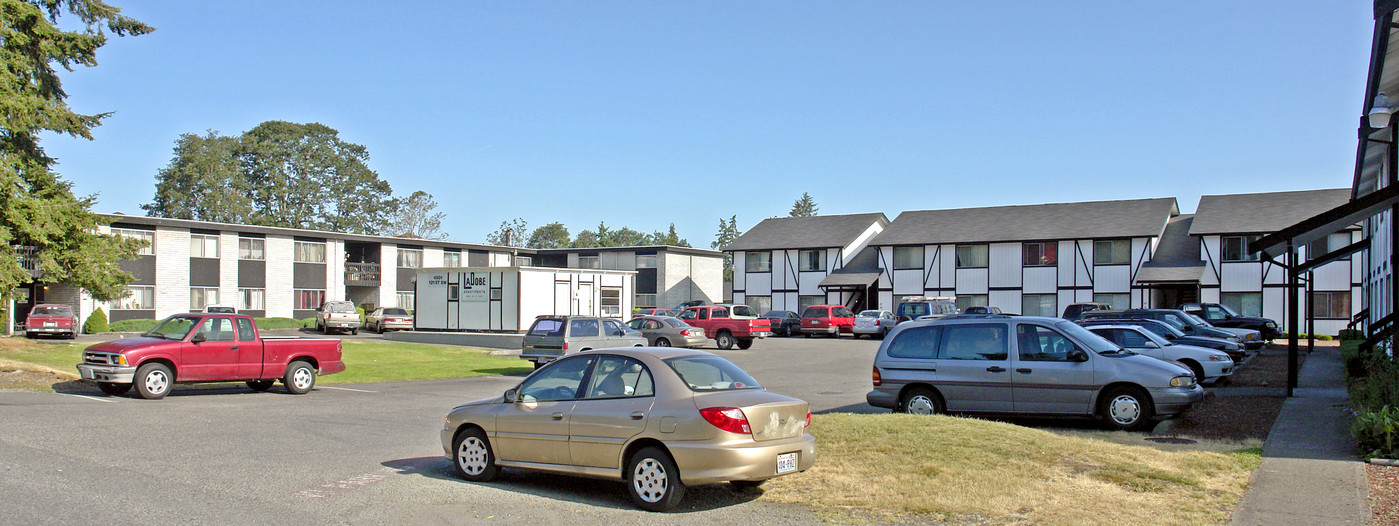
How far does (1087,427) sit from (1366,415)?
343cm

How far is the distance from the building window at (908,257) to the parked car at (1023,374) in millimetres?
43239

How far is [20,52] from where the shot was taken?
29516mm

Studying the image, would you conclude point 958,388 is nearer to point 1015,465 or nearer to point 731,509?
point 1015,465

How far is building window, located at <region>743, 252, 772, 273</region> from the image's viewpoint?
6284 cm

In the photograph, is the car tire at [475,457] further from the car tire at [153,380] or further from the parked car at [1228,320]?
the parked car at [1228,320]

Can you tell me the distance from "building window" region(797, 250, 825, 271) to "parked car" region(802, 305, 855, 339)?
13.0 meters

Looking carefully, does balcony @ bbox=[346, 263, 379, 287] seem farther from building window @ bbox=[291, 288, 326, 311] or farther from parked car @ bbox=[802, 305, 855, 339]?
parked car @ bbox=[802, 305, 855, 339]

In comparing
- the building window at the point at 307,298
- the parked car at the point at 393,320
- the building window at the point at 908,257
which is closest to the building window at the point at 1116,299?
the building window at the point at 908,257

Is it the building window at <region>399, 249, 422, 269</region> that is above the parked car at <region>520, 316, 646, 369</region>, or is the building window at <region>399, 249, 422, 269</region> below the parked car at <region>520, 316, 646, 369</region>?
above

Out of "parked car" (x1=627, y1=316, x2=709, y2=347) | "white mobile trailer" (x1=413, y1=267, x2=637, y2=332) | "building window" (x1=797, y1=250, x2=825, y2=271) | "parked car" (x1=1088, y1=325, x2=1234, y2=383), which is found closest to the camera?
"parked car" (x1=1088, y1=325, x2=1234, y2=383)

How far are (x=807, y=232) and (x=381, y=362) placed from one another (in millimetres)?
38531

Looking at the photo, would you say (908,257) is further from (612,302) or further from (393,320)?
(393,320)

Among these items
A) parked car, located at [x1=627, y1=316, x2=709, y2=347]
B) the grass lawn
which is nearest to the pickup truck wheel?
the grass lawn

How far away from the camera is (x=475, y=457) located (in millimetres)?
9461
